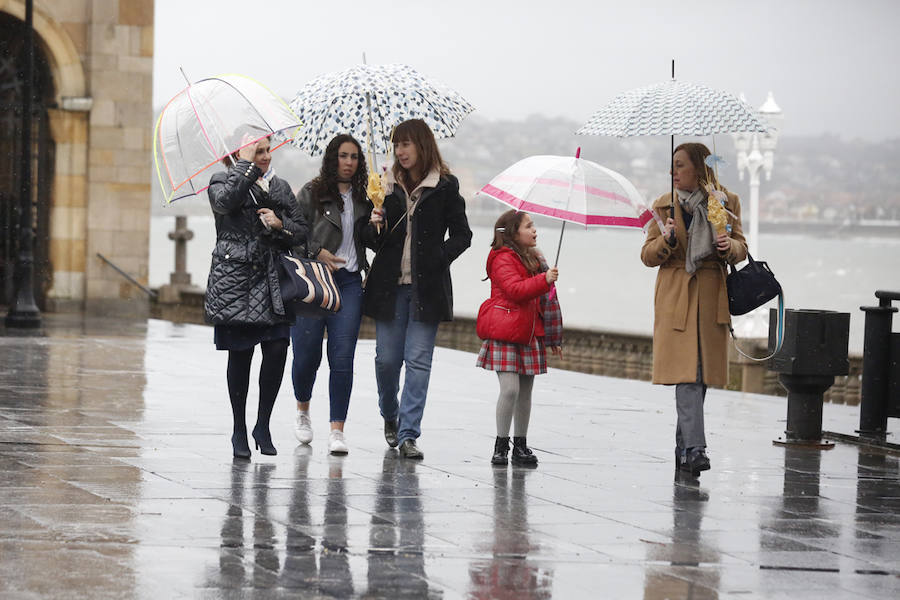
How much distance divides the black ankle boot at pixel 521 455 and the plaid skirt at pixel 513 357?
1.34 ft

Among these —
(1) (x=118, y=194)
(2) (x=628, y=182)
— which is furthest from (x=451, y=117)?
(1) (x=118, y=194)

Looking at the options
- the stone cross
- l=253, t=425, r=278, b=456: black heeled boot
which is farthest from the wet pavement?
the stone cross

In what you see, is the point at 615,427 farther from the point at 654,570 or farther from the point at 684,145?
the point at 654,570

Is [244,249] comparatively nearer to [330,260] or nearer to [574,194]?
[330,260]

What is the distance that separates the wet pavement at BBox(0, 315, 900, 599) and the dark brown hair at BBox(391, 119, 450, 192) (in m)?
1.65

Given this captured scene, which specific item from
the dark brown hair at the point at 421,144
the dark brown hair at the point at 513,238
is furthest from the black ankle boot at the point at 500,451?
the dark brown hair at the point at 421,144

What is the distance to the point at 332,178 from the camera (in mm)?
8883

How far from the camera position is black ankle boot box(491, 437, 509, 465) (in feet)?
28.6

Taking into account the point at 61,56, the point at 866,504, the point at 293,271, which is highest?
the point at 61,56

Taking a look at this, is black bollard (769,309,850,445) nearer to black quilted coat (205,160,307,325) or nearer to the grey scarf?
the grey scarf

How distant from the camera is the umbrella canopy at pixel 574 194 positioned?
852cm

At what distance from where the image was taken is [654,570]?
19.8 ft

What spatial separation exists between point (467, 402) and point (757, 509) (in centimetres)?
483

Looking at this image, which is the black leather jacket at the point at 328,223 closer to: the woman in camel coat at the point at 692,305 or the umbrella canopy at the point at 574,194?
the umbrella canopy at the point at 574,194
